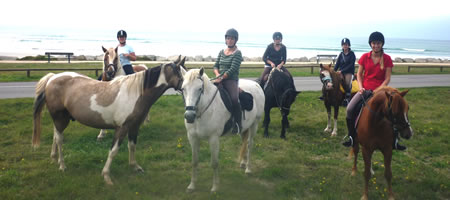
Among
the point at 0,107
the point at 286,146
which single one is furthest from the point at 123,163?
the point at 0,107

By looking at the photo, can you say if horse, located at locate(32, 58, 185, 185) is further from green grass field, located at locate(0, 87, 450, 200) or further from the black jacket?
the black jacket

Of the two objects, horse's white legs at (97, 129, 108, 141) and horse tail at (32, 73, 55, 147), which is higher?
horse tail at (32, 73, 55, 147)

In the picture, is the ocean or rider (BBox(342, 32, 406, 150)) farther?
the ocean

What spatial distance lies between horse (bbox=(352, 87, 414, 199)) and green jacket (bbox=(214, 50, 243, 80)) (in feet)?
7.97

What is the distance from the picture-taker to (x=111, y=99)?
580 centimetres

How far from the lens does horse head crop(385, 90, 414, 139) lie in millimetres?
4480

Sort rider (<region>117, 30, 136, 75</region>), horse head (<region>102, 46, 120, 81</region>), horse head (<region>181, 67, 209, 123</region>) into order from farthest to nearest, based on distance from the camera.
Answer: rider (<region>117, 30, 136, 75</region>) < horse head (<region>102, 46, 120, 81</region>) < horse head (<region>181, 67, 209, 123</region>)

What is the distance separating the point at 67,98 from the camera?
5.90 m

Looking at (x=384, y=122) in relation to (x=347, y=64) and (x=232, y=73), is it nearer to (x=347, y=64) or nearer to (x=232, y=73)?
(x=232, y=73)

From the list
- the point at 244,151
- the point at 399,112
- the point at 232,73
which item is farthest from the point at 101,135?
the point at 399,112

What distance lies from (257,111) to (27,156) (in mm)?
5313

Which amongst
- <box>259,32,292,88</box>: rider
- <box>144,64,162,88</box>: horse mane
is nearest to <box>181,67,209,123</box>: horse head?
<box>144,64,162,88</box>: horse mane

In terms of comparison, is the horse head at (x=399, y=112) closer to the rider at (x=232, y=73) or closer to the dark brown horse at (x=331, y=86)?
the rider at (x=232, y=73)

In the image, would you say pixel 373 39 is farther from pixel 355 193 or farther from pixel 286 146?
pixel 286 146
